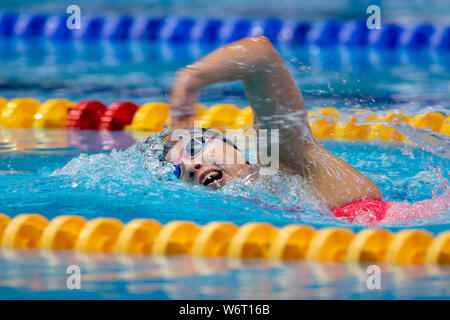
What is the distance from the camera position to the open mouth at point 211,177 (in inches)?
101

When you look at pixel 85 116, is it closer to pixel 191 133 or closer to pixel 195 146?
pixel 191 133

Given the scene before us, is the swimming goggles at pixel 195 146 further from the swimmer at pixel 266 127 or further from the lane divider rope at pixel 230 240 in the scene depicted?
the lane divider rope at pixel 230 240

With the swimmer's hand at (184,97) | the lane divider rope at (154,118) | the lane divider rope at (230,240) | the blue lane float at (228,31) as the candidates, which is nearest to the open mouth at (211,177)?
the lane divider rope at (230,240)

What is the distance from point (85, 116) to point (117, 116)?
0.19m

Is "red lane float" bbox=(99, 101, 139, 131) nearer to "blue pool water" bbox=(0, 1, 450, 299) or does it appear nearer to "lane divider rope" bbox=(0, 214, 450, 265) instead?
"blue pool water" bbox=(0, 1, 450, 299)

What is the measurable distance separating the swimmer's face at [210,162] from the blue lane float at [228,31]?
12.1 ft

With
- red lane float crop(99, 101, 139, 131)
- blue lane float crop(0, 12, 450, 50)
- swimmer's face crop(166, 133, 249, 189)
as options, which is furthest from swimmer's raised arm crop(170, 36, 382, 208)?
blue lane float crop(0, 12, 450, 50)

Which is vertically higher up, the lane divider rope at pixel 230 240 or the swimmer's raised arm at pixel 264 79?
the swimmer's raised arm at pixel 264 79

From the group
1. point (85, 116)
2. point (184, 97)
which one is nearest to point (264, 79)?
point (184, 97)

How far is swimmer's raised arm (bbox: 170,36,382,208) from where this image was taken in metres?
2.04

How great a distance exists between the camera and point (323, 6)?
388 inches

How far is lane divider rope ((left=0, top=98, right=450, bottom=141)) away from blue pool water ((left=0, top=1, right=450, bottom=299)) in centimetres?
13
